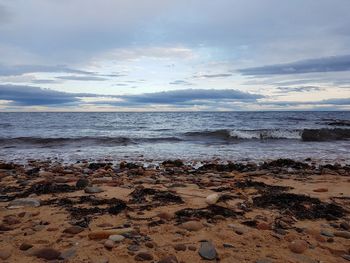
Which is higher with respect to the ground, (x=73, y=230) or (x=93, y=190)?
(x=73, y=230)

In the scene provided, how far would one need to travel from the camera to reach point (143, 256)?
2.79m

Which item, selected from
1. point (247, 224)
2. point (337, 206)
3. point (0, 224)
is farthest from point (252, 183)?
point (0, 224)

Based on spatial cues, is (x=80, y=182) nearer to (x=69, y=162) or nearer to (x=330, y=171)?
(x=69, y=162)

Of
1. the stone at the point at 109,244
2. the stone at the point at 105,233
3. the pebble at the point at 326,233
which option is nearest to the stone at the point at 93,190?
the stone at the point at 105,233

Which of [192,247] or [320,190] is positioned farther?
[320,190]

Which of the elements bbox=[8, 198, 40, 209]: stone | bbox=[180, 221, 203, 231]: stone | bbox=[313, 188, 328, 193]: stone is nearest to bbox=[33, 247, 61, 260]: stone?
bbox=[180, 221, 203, 231]: stone

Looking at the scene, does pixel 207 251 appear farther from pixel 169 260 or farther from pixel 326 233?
pixel 326 233

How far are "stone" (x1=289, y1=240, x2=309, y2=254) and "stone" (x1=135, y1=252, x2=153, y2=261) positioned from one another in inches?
55.1

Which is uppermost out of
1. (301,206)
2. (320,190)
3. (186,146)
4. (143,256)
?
(143,256)

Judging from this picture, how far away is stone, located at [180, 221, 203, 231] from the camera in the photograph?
3.50m

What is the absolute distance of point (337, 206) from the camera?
4477mm

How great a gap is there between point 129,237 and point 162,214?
818 mm

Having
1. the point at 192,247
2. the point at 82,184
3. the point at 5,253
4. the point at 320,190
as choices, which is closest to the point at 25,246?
the point at 5,253

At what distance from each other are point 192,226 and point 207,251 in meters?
0.63
